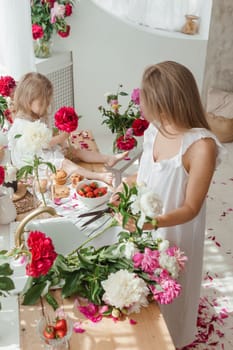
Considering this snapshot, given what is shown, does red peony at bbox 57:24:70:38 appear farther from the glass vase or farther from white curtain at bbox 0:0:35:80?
white curtain at bbox 0:0:35:80

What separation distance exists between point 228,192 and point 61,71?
5.46 feet

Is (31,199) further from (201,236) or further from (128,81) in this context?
(128,81)

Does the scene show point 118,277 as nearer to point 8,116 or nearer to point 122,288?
point 122,288

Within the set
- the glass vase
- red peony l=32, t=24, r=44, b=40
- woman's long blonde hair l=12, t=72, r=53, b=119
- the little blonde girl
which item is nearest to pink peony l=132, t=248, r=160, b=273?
the little blonde girl

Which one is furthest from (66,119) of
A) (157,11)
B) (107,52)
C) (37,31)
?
(157,11)

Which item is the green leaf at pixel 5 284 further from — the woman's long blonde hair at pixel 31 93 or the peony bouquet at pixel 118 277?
the woman's long blonde hair at pixel 31 93

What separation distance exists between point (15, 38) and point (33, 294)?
7.04 ft

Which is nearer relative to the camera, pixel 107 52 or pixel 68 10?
pixel 68 10

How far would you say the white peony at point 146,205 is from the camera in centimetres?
135

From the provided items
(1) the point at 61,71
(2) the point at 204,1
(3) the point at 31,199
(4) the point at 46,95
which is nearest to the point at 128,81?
(1) the point at 61,71

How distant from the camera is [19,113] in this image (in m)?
2.44

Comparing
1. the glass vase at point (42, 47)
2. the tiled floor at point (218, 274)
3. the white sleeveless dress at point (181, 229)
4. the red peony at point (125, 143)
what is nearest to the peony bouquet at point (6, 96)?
the red peony at point (125, 143)

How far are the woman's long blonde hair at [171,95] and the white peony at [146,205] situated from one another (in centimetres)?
38

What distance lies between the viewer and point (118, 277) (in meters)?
1.42
